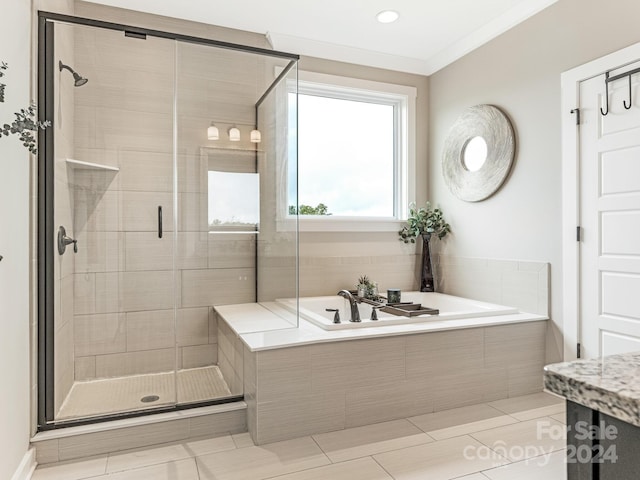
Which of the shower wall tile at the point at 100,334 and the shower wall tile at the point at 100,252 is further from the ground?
the shower wall tile at the point at 100,252

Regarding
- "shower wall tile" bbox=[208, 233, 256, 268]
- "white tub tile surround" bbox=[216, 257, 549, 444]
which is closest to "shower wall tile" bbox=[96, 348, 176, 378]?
"white tub tile surround" bbox=[216, 257, 549, 444]

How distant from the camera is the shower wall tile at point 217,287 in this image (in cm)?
265

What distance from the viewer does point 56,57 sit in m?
2.13

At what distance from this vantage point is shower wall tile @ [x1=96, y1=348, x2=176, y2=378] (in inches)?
94.6

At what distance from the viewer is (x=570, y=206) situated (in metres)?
2.66

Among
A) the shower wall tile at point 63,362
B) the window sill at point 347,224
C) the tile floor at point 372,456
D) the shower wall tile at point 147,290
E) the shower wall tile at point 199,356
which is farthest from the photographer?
the window sill at point 347,224

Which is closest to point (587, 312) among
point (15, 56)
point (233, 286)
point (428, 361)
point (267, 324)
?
point (428, 361)

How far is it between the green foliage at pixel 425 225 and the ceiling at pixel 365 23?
1.34 m

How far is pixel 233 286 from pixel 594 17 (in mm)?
2793

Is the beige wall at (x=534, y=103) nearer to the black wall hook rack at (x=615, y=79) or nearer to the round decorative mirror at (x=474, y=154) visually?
the black wall hook rack at (x=615, y=79)

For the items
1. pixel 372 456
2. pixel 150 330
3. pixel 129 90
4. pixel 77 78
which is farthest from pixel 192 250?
pixel 372 456

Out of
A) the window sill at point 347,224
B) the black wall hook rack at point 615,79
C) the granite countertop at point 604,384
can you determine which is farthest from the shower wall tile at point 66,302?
the black wall hook rack at point 615,79

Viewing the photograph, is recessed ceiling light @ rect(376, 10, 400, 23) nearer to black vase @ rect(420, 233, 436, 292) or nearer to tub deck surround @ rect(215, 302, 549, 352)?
black vase @ rect(420, 233, 436, 292)

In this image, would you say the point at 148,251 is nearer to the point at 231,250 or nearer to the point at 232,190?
the point at 231,250
